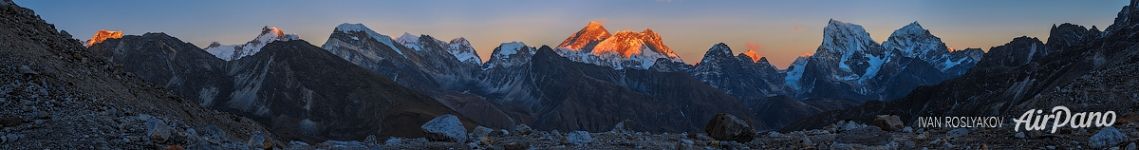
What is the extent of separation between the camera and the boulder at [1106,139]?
16.8 m

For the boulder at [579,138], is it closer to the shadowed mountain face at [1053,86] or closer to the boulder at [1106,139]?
the boulder at [1106,139]


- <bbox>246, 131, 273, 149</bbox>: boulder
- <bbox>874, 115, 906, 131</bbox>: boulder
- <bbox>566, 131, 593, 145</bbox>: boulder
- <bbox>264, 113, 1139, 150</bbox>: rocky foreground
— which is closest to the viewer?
<bbox>264, 113, 1139, 150</bbox>: rocky foreground

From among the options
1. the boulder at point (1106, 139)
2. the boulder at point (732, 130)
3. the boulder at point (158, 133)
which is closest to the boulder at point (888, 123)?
the boulder at point (732, 130)

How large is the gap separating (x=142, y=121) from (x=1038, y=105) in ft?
202

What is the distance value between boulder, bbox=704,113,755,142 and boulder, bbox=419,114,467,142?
23.5 ft

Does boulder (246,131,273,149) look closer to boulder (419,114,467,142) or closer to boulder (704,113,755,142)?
boulder (419,114,467,142)

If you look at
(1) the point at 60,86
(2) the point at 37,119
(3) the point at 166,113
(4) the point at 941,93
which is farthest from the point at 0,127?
(4) the point at 941,93

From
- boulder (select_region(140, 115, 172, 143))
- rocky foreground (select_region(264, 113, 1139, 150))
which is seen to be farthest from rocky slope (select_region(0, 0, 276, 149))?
rocky foreground (select_region(264, 113, 1139, 150))

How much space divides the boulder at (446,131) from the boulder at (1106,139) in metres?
14.2

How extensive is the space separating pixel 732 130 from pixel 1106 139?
10.5 meters

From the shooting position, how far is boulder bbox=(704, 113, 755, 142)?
2575 cm

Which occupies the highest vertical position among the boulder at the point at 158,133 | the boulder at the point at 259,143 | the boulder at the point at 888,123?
the boulder at the point at 888,123

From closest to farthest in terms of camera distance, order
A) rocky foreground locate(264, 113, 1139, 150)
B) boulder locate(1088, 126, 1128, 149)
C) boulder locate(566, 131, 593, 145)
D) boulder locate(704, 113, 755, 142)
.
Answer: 1. boulder locate(1088, 126, 1128, 149)
2. rocky foreground locate(264, 113, 1139, 150)
3. boulder locate(566, 131, 593, 145)
4. boulder locate(704, 113, 755, 142)

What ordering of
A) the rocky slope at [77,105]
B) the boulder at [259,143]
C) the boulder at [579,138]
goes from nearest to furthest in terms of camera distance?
the rocky slope at [77,105], the boulder at [259,143], the boulder at [579,138]
